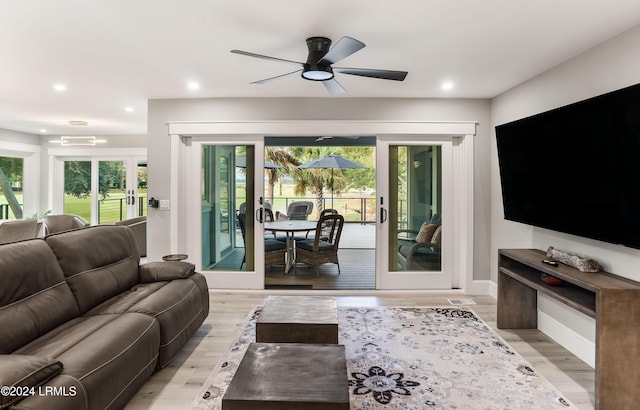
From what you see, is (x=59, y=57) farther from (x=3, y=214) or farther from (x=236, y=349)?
(x=3, y=214)

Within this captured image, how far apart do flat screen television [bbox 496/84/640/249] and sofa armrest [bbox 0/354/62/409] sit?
319 centimetres

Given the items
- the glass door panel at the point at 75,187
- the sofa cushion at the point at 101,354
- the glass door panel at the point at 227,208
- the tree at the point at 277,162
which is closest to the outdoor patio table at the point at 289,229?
the glass door panel at the point at 227,208

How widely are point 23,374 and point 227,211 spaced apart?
3327 mm

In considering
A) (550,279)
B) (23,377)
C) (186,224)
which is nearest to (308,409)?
(23,377)

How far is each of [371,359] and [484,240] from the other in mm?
2507

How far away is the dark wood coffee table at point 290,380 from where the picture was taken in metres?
1.57

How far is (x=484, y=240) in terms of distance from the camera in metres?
4.49

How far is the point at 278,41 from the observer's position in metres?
2.79

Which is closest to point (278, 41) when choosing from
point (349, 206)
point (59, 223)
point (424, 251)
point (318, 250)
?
point (424, 251)

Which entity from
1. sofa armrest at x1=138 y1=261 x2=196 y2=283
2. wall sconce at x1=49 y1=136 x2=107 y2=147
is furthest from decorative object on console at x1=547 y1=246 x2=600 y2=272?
wall sconce at x1=49 y1=136 x2=107 y2=147

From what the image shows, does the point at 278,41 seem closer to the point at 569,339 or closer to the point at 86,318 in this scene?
the point at 86,318

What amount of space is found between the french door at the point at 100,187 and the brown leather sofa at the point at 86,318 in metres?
5.49

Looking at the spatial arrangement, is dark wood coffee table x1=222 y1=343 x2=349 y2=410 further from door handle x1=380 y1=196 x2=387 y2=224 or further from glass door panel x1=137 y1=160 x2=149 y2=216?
glass door panel x1=137 y1=160 x2=149 y2=216

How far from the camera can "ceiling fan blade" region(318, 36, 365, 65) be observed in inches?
86.1
